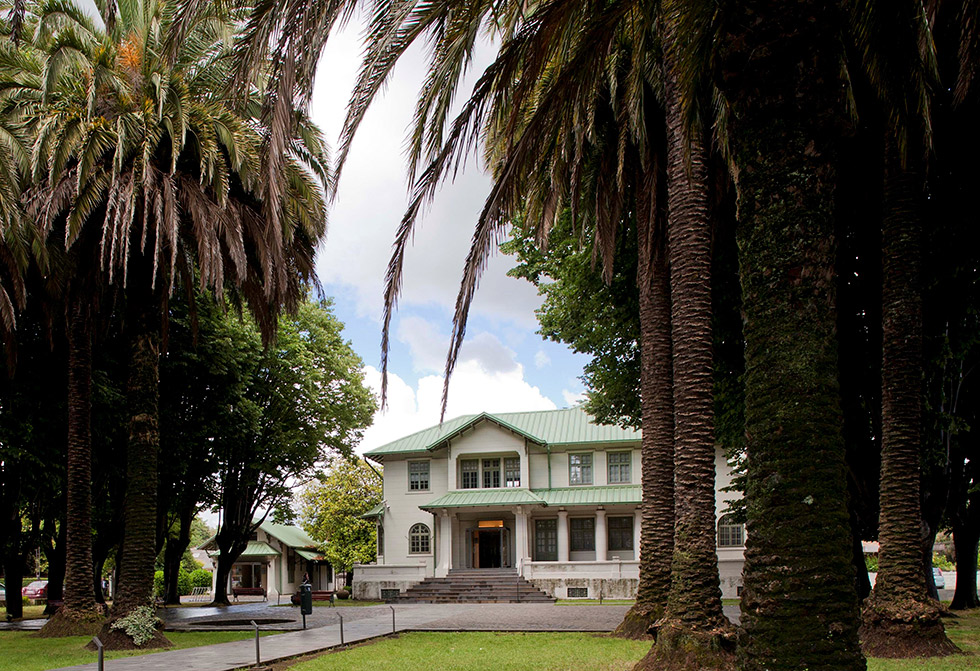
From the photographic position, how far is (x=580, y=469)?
149ft

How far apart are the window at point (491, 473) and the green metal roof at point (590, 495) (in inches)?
94.6

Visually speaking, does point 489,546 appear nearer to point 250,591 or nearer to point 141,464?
point 250,591

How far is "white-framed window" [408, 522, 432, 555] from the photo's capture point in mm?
45906

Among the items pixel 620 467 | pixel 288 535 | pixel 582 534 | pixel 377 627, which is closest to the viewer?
pixel 377 627

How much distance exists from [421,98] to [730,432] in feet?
53.2

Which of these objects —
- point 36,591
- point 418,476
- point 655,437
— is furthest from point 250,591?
point 655,437

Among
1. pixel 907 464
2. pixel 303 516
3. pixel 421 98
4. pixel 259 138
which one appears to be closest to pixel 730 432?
pixel 907 464

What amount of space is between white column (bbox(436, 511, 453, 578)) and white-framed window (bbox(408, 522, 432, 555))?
1.38 m

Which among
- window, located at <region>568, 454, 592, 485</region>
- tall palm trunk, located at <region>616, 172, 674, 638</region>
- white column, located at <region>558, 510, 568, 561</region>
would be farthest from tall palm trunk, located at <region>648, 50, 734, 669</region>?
window, located at <region>568, 454, 592, 485</region>

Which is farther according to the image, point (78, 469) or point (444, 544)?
point (444, 544)

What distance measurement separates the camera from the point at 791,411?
4852 mm

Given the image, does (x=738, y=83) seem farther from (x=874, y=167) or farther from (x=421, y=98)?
(x=874, y=167)

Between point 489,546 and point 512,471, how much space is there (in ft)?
17.2

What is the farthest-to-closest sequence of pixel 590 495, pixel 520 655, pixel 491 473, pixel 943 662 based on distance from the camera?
pixel 491 473, pixel 590 495, pixel 520 655, pixel 943 662
